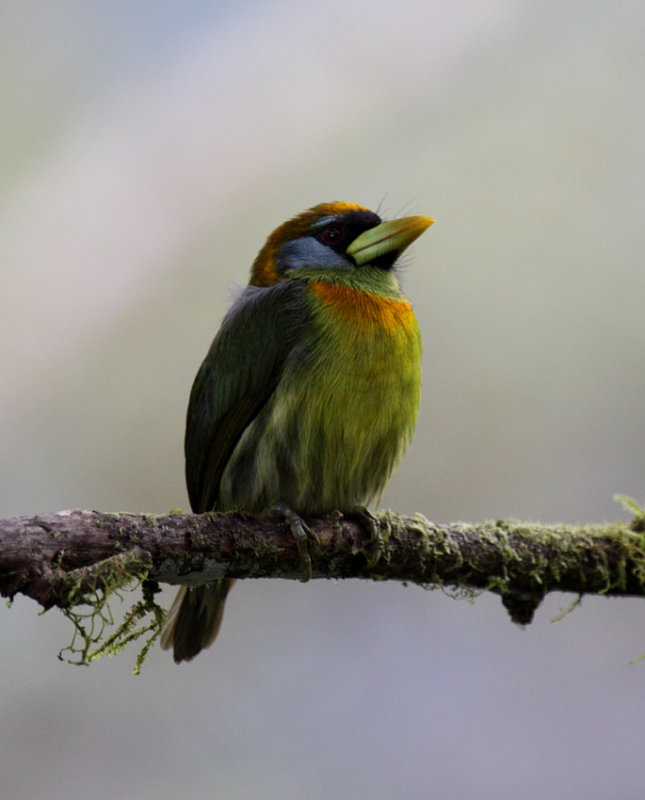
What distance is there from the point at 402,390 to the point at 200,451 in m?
0.65

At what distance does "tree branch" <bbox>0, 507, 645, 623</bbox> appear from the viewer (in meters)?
2.10

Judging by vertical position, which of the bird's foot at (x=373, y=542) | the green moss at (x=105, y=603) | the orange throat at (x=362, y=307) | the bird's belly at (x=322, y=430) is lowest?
the green moss at (x=105, y=603)

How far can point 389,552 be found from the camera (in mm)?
2564

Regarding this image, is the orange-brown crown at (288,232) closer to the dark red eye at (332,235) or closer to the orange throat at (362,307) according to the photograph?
the dark red eye at (332,235)

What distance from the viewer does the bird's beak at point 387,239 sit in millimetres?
2971

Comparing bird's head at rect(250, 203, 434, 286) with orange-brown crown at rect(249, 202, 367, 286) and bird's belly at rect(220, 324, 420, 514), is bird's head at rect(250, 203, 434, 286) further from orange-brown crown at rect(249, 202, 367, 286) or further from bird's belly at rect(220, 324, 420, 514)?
bird's belly at rect(220, 324, 420, 514)

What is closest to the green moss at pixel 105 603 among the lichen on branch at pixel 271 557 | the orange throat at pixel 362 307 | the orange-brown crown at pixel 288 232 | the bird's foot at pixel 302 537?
the lichen on branch at pixel 271 557

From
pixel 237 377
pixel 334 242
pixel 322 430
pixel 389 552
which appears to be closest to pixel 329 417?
pixel 322 430

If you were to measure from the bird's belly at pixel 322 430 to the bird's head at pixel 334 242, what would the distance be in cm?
38

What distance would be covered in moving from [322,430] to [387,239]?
73 cm

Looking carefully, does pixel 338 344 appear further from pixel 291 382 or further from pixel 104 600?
pixel 104 600

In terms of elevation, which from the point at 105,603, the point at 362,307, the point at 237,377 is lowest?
the point at 105,603

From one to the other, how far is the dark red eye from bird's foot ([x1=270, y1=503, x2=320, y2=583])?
97cm

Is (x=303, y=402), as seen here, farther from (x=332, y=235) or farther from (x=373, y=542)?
(x=332, y=235)
